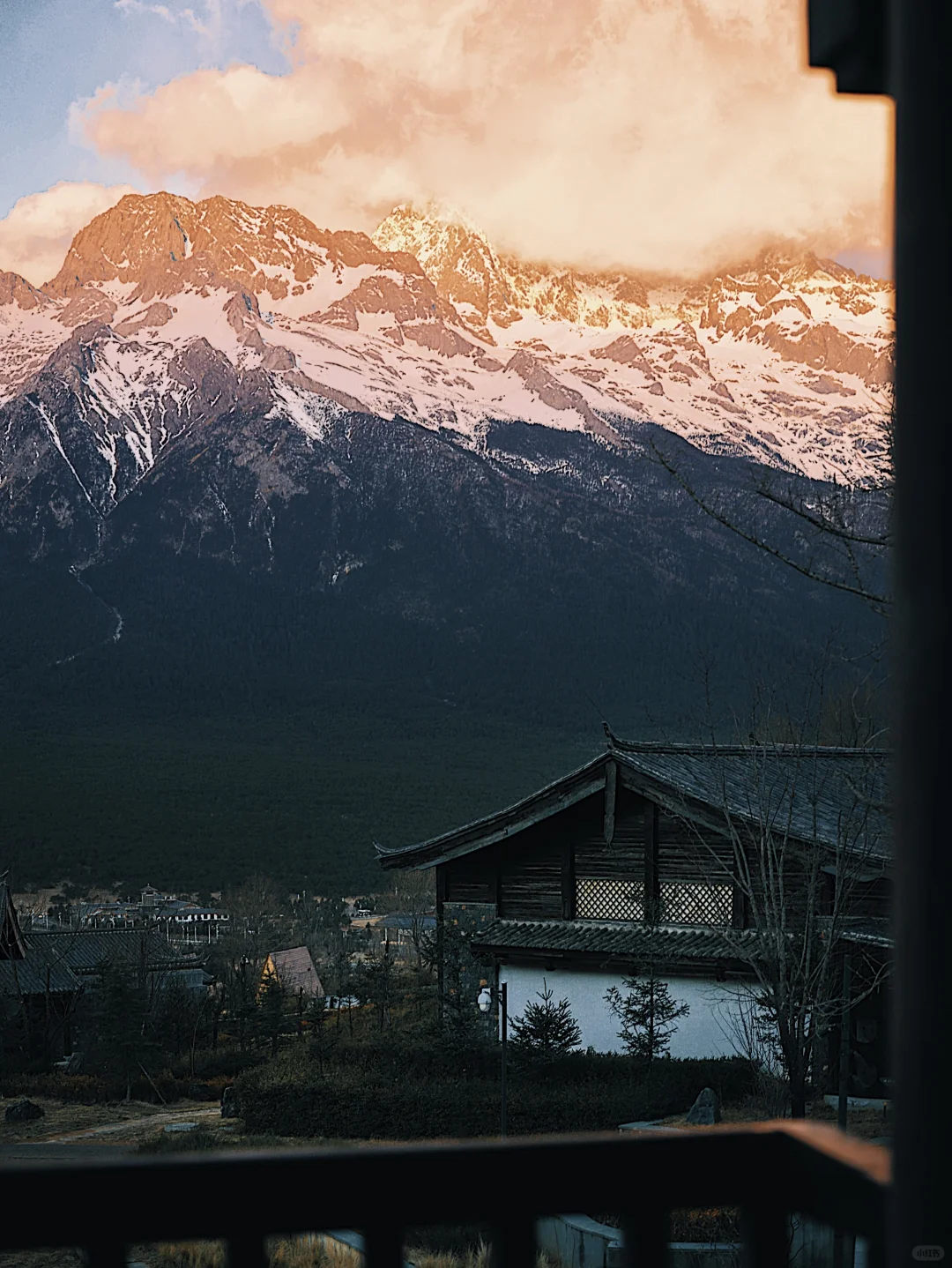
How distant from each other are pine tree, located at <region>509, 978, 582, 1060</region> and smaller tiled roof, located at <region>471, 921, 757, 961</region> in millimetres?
822

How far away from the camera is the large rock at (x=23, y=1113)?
23.1 metres

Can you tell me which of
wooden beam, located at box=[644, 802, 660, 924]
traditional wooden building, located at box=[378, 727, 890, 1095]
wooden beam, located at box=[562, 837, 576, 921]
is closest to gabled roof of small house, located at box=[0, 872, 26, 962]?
traditional wooden building, located at box=[378, 727, 890, 1095]

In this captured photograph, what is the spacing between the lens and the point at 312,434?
555ft

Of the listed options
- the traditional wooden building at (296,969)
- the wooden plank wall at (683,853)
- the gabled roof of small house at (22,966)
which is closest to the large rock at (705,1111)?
the wooden plank wall at (683,853)

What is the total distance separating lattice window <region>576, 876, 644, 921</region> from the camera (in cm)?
2123

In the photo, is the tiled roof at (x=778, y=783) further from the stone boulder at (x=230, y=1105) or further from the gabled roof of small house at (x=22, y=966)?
the gabled roof of small house at (x=22, y=966)

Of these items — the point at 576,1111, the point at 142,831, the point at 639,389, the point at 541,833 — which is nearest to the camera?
the point at 576,1111

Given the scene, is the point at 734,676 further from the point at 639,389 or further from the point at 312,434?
the point at 639,389

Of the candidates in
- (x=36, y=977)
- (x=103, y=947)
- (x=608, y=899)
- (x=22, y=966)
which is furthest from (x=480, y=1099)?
(x=103, y=947)

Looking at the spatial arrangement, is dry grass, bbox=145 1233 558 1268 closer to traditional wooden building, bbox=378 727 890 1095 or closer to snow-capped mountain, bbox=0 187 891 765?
traditional wooden building, bbox=378 727 890 1095

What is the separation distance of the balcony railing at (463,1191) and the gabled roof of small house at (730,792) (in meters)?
11.2

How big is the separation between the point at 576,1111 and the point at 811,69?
16799 mm

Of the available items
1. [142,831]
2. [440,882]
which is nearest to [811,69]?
[440,882]

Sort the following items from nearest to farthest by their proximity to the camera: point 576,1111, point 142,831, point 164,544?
point 576,1111, point 142,831, point 164,544
